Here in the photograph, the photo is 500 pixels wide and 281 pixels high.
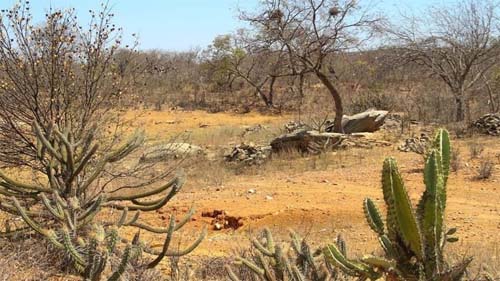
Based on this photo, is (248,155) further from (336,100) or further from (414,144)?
(414,144)

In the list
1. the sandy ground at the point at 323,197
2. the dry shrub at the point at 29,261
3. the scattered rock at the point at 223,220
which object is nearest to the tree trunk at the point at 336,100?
the sandy ground at the point at 323,197

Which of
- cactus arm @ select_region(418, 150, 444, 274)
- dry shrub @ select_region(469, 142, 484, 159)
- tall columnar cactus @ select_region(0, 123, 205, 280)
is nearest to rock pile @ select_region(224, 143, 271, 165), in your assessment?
dry shrub @ select_region(469, 142, 484, 159)

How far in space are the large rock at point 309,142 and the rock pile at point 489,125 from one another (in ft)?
13.0

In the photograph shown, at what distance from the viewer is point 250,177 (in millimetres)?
12922

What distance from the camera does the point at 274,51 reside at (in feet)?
59.9

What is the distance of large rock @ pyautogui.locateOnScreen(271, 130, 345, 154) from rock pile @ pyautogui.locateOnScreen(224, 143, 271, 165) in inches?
20.2

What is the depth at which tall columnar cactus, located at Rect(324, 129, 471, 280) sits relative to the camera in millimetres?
2695

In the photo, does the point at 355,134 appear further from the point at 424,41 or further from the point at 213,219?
the point at 213,219

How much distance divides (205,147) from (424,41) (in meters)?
8.22

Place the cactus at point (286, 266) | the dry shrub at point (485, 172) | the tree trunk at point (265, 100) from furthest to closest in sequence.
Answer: the tree trunk at point (265, 100), the dry shrub at point (485, 172), the cactus at point (286, 266)

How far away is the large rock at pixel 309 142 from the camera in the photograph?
15.3 m

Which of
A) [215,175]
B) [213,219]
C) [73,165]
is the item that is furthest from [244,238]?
[215,175]

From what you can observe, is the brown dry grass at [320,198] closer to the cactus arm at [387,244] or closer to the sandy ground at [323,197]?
the sandy ground at [323,197]

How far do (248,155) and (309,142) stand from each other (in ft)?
5.36
